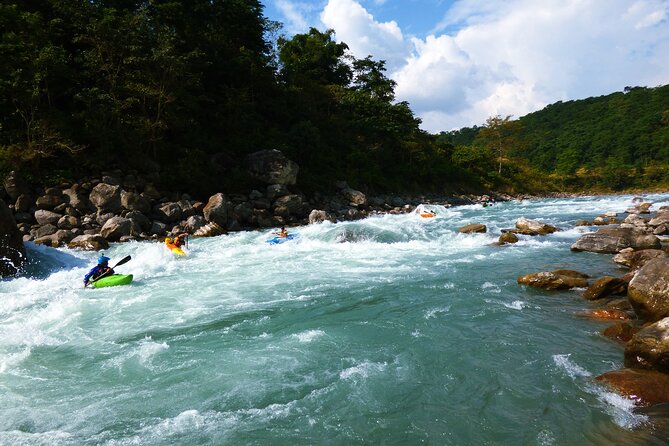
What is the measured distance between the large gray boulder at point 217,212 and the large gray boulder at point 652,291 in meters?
15.4

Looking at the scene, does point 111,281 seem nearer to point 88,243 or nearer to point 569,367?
point 88,243

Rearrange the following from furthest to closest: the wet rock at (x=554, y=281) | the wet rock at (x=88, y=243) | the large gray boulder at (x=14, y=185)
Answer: the large gray boulder at (x=14, y=185) → the wet rock at (x=88, y=243) → the wet rock at (x=554, y=281)

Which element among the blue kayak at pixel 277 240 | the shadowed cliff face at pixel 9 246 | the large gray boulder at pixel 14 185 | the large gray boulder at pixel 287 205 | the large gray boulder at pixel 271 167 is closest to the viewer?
the shadowed cliff face at pixel 9 246

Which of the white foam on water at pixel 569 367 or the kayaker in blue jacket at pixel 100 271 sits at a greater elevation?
the kayaker in blue jacket at pixel 100 271

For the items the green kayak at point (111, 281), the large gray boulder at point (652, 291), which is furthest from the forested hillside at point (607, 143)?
the green kayak at point (111, 281)

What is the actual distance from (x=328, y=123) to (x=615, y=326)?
3187 centimetres

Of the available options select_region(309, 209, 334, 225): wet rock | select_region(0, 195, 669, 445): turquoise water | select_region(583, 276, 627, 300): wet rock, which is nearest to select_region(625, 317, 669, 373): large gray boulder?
select_region(0, 195, 669, 445): turquoise water

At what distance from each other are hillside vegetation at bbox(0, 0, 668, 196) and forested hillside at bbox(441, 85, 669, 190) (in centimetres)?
517

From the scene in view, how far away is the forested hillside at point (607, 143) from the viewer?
54000mm

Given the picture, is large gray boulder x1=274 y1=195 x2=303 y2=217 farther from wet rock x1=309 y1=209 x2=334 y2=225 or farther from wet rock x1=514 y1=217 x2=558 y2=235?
wet rock x1=514 y1=217 x2=558 y2=235

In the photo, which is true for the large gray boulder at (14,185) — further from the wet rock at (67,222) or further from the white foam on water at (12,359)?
the white foam on water at (12,359)

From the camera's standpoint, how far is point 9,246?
1073 centimetres

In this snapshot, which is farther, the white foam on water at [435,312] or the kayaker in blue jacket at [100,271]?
the kayaker in blue jacket at [100,271]

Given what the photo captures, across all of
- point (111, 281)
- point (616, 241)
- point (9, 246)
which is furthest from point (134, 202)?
point (616, 241)
